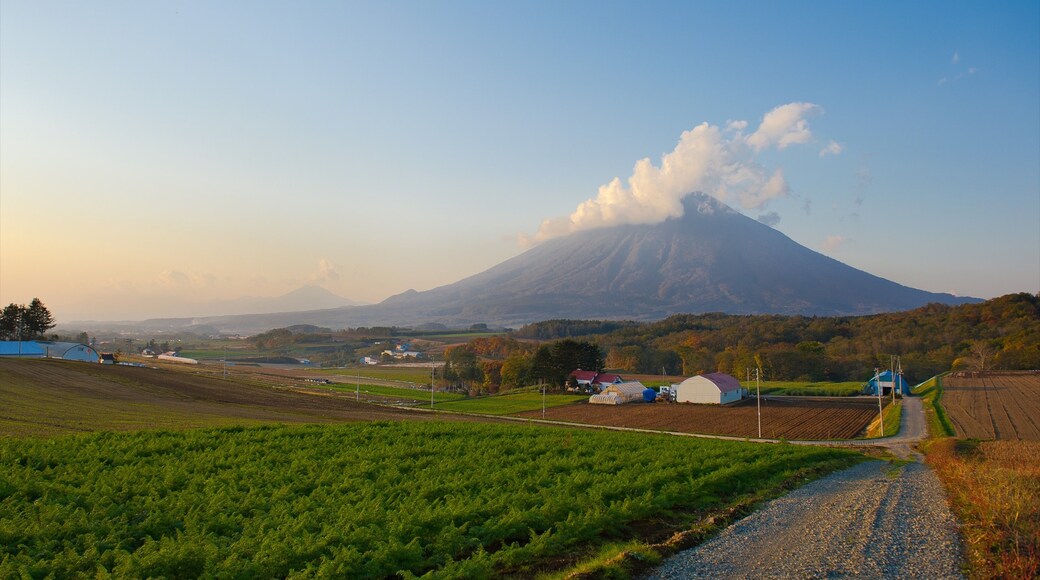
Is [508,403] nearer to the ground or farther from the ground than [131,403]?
nearer to the ground

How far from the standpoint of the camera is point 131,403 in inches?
1451

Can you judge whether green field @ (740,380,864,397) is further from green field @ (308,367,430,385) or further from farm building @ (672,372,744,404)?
green field @ (308,367,430,385)

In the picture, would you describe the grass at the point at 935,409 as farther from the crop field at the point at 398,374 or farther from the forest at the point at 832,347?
the crop field at the point at 398,374

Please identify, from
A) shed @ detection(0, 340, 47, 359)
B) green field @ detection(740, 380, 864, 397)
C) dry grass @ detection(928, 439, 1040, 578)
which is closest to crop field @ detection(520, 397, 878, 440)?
green field @ detection(740, 380, 864, 397)

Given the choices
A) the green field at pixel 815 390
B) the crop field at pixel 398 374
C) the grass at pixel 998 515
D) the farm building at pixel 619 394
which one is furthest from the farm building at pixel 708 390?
the grass at pixel 998 515

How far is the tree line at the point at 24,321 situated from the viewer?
78188 millimetres

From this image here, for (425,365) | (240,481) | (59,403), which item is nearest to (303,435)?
(240,481)

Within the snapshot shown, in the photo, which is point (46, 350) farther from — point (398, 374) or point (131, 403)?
point (131, 403)

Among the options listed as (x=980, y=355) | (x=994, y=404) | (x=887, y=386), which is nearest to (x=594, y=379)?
(x=887, y=386)

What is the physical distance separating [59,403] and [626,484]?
34.3 metres

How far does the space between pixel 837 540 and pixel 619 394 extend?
175 feet

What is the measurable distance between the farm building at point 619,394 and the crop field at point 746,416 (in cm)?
122

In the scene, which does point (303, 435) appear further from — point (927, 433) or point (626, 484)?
point (927, 433)

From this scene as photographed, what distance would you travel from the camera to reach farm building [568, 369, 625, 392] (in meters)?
71.0
